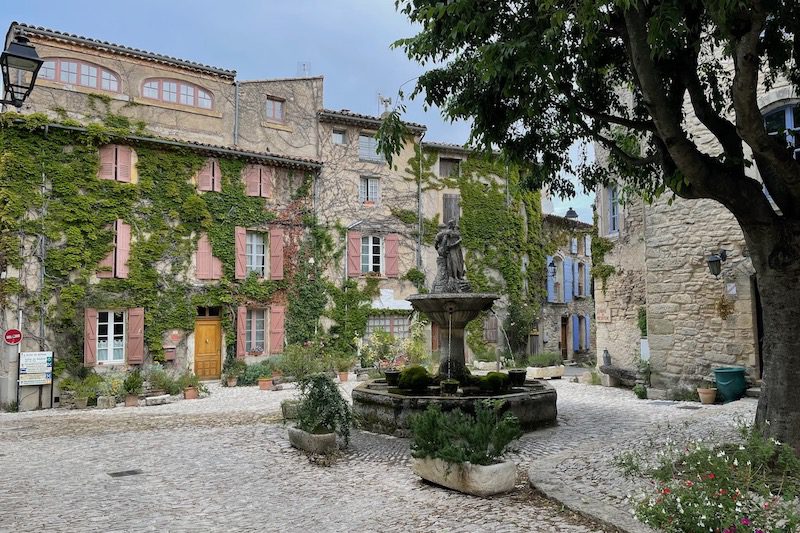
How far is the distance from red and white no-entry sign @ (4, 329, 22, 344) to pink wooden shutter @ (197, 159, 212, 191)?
6.28 m

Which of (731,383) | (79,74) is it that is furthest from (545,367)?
(79,74)

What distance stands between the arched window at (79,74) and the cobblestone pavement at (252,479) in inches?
385

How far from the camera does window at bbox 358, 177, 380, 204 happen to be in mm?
21312

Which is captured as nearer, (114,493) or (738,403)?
(114,493)

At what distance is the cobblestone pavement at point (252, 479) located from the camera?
4867mm

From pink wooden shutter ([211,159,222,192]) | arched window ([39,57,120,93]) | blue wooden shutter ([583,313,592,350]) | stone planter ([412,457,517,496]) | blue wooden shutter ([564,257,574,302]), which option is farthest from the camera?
blue wooden shutter ([583,313,592,350])

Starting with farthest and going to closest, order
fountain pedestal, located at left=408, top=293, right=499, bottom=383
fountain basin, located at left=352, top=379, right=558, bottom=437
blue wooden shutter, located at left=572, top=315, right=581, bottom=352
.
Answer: blue wooden shutter, located at left=572, top=315, right=581, bottom=352
fountain pedestal, located at left=408, top=293, right=499, bottom=383
fountain basin, located at left=352, top=379, right=558, bottom=437

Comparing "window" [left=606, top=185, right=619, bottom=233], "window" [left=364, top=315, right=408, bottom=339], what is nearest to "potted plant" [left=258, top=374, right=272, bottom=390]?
"window" [left=364, top=315, right=408, bottom=339]

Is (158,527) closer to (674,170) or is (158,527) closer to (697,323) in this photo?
(674,170)

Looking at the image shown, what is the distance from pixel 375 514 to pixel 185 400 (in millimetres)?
10437

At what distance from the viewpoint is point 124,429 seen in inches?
391

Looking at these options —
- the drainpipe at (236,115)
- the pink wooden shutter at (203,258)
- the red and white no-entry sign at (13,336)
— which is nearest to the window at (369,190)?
the drainpipe at (236,115)

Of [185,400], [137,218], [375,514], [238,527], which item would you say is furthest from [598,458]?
[137,218]

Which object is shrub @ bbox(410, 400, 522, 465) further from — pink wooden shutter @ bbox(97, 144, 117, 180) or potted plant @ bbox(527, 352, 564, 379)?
pink wooden shutter @ bbox(97, 144, 117, 180)
